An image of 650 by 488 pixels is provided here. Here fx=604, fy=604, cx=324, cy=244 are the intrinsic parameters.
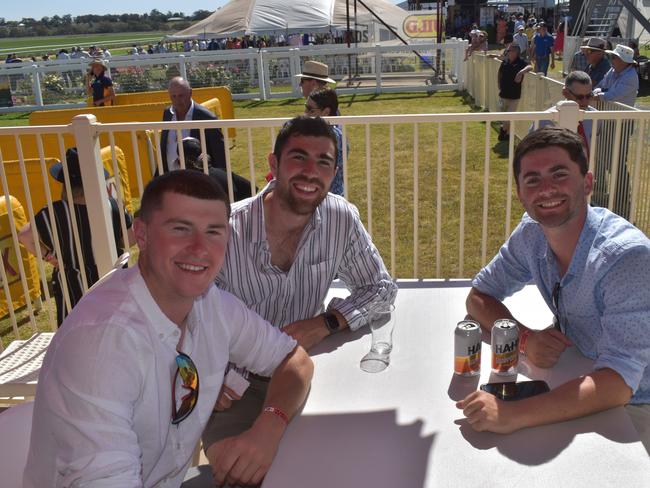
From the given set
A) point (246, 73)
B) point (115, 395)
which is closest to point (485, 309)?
point (115, 395)

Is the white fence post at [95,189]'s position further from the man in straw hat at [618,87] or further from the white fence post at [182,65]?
the white fence post at [182,65]

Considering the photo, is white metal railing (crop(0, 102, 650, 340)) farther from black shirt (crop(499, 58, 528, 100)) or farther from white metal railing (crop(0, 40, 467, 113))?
white metal railing (crop(0, 40, 467, 113))

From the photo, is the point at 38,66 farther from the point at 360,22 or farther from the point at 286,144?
the point at 286,144

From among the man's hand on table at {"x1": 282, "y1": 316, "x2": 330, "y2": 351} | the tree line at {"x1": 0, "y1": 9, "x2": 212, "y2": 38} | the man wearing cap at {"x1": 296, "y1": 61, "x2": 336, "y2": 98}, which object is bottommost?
the man's hand on table at {"x1": 282, "y1": 316, "x2": 330, "y2": 351}

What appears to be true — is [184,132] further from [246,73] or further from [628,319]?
[246,73]

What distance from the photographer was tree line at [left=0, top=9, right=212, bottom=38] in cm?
13175

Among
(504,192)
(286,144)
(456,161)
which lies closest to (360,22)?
(456,161)

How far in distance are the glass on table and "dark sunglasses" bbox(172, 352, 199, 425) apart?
0.52m

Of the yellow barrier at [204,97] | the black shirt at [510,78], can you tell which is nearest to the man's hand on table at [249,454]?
the black shirt at [510,78]

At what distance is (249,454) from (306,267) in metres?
0.85

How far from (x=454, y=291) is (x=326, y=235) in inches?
21.6

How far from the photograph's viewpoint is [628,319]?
63.3 inches

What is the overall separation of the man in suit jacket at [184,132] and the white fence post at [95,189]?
7.63ft

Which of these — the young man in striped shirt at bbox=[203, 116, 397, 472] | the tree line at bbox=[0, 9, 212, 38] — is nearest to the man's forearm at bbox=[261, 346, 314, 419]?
the young man in striped shirt at bbox=[203, 116, 397, 472]
